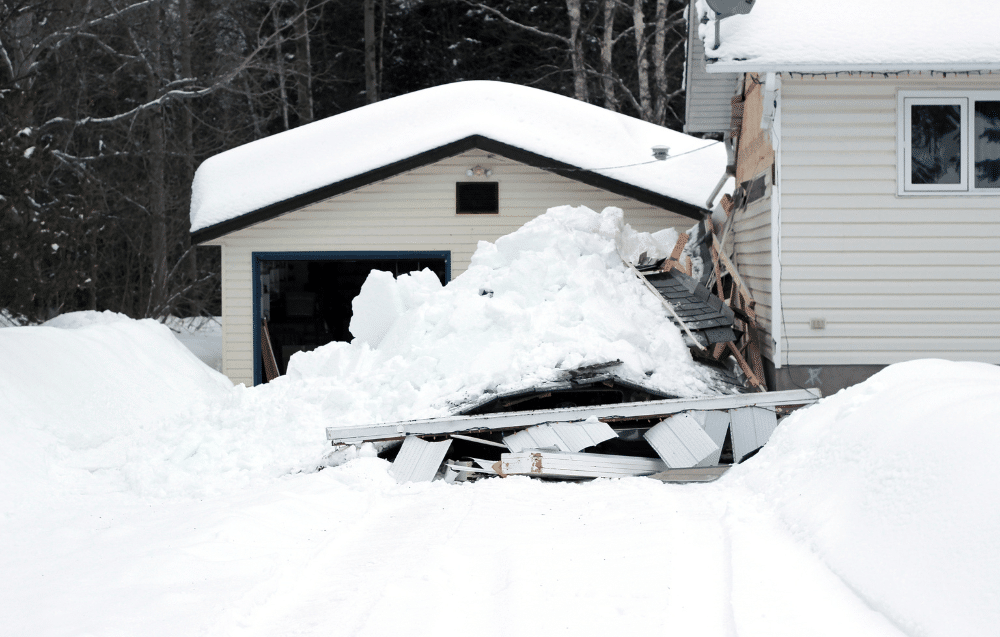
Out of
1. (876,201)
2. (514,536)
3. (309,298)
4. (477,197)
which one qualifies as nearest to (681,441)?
(514,536)

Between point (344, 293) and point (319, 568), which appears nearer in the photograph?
point (319, 568)

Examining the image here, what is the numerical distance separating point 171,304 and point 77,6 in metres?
6.55

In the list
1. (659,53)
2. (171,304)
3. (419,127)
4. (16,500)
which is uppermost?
(659,53)

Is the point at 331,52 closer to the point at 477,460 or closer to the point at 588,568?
the point at 477,460

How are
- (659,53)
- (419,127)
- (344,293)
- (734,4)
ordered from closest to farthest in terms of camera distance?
(734,4) → (419,127) → (344,293) → (659,53)

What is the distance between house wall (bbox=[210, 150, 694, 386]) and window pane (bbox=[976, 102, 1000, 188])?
202 inches

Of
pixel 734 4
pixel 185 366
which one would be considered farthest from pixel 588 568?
pixel 185 366

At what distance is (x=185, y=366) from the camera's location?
465 inches

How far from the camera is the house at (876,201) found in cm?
843

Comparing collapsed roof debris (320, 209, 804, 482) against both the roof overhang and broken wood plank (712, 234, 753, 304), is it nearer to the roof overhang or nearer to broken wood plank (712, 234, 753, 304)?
broken wood plank (712, 234, 753, 304)

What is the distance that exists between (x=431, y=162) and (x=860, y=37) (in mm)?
6408

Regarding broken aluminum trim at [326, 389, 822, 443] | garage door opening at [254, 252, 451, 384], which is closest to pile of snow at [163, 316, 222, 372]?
garage door opening at [254, 252, 451, 384]

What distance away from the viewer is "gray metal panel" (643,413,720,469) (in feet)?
22.2

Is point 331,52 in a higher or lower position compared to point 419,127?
higher
